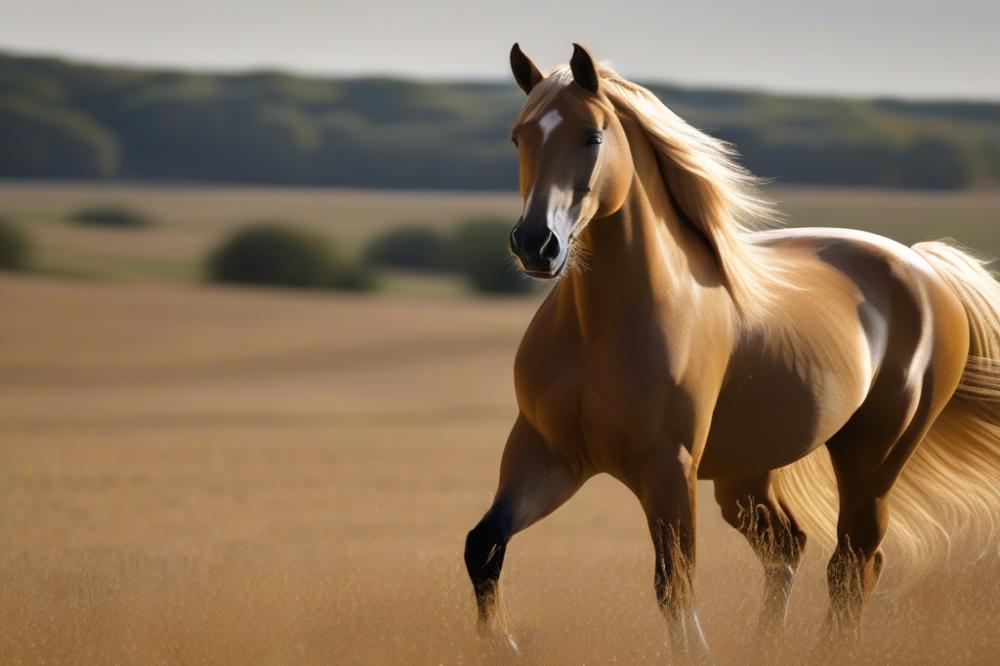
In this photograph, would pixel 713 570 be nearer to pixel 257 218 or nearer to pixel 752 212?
pixel 752 212

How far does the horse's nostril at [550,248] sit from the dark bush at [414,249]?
32.0 metres

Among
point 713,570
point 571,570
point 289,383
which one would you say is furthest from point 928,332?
point 289,383

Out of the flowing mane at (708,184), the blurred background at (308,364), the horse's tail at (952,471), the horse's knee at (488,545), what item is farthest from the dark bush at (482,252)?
the horse's knee at (488,545)

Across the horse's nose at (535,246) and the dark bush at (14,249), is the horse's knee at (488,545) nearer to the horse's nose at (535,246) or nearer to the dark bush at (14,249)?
the horse's nose at (535,246)

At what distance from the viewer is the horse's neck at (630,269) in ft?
13.0

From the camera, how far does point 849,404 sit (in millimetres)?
4535

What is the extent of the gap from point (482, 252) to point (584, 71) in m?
32.7

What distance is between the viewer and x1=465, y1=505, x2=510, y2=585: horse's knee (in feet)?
13.3

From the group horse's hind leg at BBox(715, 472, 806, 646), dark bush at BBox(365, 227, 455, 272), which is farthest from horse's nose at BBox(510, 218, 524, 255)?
dark bush at BBox(365, 227, 455, 272)

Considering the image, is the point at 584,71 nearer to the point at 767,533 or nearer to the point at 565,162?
the point at 565,162

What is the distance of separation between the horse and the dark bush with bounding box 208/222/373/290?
115 feet

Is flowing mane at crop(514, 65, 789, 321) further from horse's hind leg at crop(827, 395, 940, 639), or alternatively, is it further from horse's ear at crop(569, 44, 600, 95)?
horse's hind leg at crop(827, 395, 940, 639)

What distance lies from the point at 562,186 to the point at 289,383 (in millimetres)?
28743

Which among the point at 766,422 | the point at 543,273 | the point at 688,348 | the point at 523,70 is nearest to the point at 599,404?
the point at 688,348
